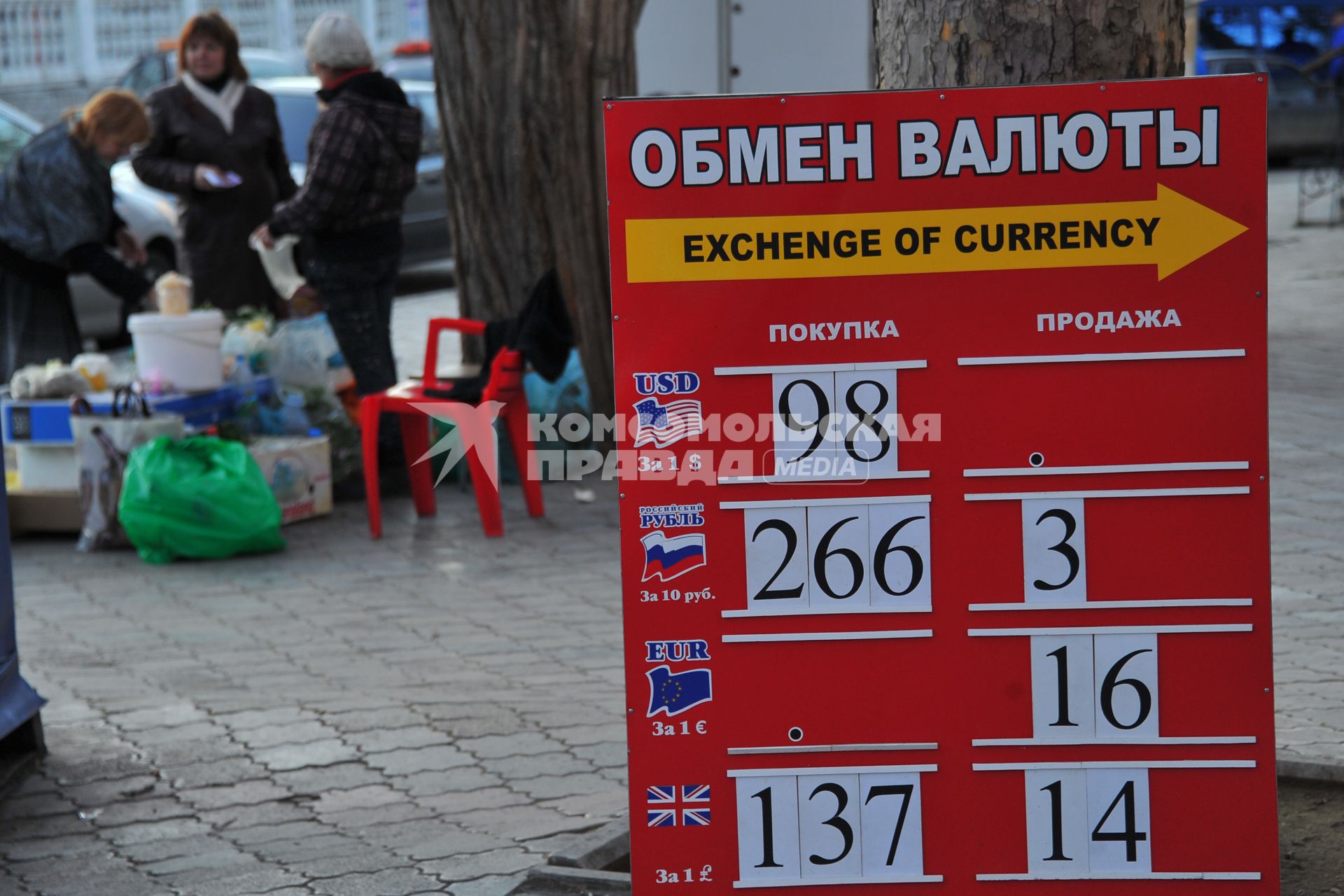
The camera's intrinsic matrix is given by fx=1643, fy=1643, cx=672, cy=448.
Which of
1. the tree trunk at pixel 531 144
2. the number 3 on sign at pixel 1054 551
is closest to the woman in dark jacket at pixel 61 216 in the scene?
the tree trunk at pixel 531 144

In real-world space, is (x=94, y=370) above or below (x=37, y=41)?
below

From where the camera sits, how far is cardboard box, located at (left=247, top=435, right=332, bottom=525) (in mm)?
7180

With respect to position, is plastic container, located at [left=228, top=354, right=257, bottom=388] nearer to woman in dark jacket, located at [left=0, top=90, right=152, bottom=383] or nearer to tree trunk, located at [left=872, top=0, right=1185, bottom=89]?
woman in dark jacket, located at [left=0, top=90, right=152, bottom=383]

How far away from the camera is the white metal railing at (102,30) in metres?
25.2

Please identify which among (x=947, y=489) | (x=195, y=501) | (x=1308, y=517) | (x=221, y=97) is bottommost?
(x=1308, y=517)

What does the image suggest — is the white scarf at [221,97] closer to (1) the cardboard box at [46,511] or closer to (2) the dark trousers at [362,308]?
(2) the dark trousers at [362,308]

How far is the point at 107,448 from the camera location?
682 cm

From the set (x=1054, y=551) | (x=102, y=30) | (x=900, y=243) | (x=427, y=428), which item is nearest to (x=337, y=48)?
(x=427, y=428)

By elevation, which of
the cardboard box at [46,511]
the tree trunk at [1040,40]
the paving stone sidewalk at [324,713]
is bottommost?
the paving stone sidewalk at [324,713]

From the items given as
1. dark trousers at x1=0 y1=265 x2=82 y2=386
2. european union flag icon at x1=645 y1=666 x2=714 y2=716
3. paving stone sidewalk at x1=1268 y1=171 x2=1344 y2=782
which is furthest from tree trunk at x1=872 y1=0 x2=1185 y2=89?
dark trousers at x1=0 y1=265 x2=82 y2=386

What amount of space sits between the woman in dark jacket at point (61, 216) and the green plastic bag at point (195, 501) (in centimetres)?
133

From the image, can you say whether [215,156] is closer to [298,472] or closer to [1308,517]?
[298,472]

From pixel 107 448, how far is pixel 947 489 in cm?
477

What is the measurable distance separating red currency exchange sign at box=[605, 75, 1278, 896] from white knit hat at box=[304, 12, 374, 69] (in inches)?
182
